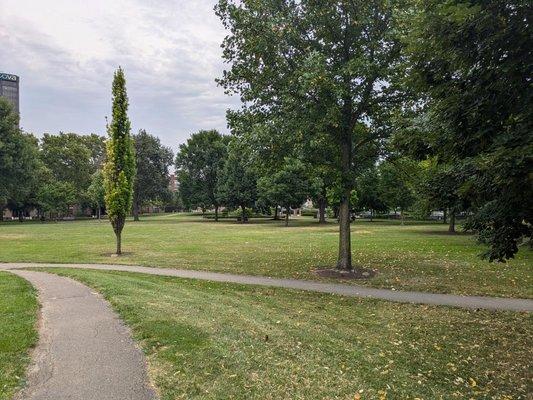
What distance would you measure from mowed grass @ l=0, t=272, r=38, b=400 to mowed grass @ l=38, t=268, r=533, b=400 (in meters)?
1.33

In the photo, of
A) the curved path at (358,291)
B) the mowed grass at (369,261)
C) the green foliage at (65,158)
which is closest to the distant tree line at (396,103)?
the mowed grass at (369,261)

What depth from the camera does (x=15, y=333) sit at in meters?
6.01

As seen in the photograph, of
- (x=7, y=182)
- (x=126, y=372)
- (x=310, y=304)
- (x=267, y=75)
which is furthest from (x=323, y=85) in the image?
(x=7, y=182)

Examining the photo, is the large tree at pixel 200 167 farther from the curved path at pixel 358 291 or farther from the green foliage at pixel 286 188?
the curved path at pixel 358 291

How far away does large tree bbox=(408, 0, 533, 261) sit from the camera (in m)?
4.31

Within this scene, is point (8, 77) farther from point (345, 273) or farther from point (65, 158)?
point (345, 273)

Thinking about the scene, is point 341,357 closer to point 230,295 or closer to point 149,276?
point 230,295

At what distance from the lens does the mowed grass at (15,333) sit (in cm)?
465

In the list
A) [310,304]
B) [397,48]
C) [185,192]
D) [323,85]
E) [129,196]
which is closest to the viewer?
[310,304]

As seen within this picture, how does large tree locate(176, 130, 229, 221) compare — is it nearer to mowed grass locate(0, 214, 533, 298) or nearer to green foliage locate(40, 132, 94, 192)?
green foliage locate(40, 132, 94, 192)

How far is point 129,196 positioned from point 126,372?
49.0 feet

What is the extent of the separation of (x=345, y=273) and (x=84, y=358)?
378 inches

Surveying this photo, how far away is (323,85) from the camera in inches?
471

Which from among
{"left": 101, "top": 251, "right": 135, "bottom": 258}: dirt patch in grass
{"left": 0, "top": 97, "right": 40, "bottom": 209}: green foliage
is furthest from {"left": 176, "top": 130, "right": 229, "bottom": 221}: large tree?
{"left": 101, "top": 251, "right": 135, "bottom": 258}: dirt patch in grass
